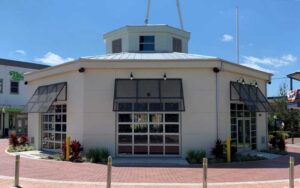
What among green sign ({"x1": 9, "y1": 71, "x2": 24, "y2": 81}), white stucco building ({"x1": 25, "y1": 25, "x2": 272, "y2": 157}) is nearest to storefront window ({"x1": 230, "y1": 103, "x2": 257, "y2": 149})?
white stucco building ({"x1": 25, "y1": 25, "x2": 272, "y2": 157})

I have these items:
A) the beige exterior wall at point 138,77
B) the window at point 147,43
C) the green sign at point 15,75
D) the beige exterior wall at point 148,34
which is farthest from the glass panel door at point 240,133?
the green sign at point 15,75

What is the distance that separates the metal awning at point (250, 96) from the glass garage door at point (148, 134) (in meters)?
3.99

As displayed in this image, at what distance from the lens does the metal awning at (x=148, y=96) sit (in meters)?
20.5

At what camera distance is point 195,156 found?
19594 mm

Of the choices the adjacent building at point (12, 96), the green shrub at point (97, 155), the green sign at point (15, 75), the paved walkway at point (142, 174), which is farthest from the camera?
the green sign at point (15, 75)

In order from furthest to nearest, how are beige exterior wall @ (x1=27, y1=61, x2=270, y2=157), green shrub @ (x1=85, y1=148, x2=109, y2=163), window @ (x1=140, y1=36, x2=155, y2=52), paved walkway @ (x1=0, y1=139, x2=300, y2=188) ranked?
window @ (x1=140, y1=36, x2=155, y2=52) < beige exterior wall @ (x1=27, y1=61, x2=270, y2=157) < green shrub @ (x1=85, y1=148, x2=109, y2=163) < paved walkway @ (x1=0, y1=139, x2=300, y2=188)

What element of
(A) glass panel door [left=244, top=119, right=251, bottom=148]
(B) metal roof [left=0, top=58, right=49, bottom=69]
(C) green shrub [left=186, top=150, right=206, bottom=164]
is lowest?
(C) green shrub [left=186, top=150, right=206, bottom=164]

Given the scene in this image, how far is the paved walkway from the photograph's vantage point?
1321 centimetres

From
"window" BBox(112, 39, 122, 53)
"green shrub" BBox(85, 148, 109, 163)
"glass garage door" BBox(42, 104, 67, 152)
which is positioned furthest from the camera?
"window" BBox(112, 39, 122, 53)

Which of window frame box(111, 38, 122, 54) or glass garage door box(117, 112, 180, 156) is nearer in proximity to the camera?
glass garage door box(117, 112, 180, 156)

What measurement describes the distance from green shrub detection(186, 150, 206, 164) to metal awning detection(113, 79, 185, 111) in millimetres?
2298

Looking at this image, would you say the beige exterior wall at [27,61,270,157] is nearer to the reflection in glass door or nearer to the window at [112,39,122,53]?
the reflection in glass door

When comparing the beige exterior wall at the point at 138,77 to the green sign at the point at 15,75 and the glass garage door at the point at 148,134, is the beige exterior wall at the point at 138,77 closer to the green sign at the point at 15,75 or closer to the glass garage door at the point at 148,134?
the glass garage door at the point at 148,134

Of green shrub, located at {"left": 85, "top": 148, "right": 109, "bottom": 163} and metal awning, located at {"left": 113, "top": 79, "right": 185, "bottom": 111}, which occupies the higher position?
metal awning, located at {"left": 113, "top": 79, "right": 185, "bottom": 111}
